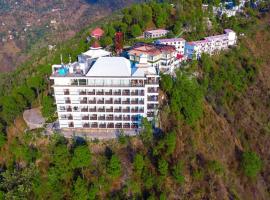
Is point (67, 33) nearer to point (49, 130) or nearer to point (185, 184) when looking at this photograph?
point (49, 130)

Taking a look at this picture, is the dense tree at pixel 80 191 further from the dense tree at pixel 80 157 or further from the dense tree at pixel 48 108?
the dense tree at pixel 48 108

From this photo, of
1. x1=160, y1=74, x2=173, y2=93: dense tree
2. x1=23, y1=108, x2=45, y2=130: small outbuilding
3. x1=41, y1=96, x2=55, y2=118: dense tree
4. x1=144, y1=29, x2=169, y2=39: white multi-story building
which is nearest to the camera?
x1=41, y1=96, x2=55, y2=118: dense tree

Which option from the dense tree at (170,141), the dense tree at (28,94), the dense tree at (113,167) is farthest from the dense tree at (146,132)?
the dense tree at (28,94)

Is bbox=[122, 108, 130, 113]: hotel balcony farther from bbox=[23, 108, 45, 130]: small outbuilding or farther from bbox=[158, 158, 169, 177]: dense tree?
bbox=[23, 108, 45, 130]: small outbuilding

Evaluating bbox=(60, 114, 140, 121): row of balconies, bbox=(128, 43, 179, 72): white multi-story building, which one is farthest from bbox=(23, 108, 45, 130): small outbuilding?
bbox=(128, 43, 179, 72): white multi-story building

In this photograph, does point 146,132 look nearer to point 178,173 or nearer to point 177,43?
point 178,173

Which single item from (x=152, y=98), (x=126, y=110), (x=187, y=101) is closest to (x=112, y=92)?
(x=126, y=110)
